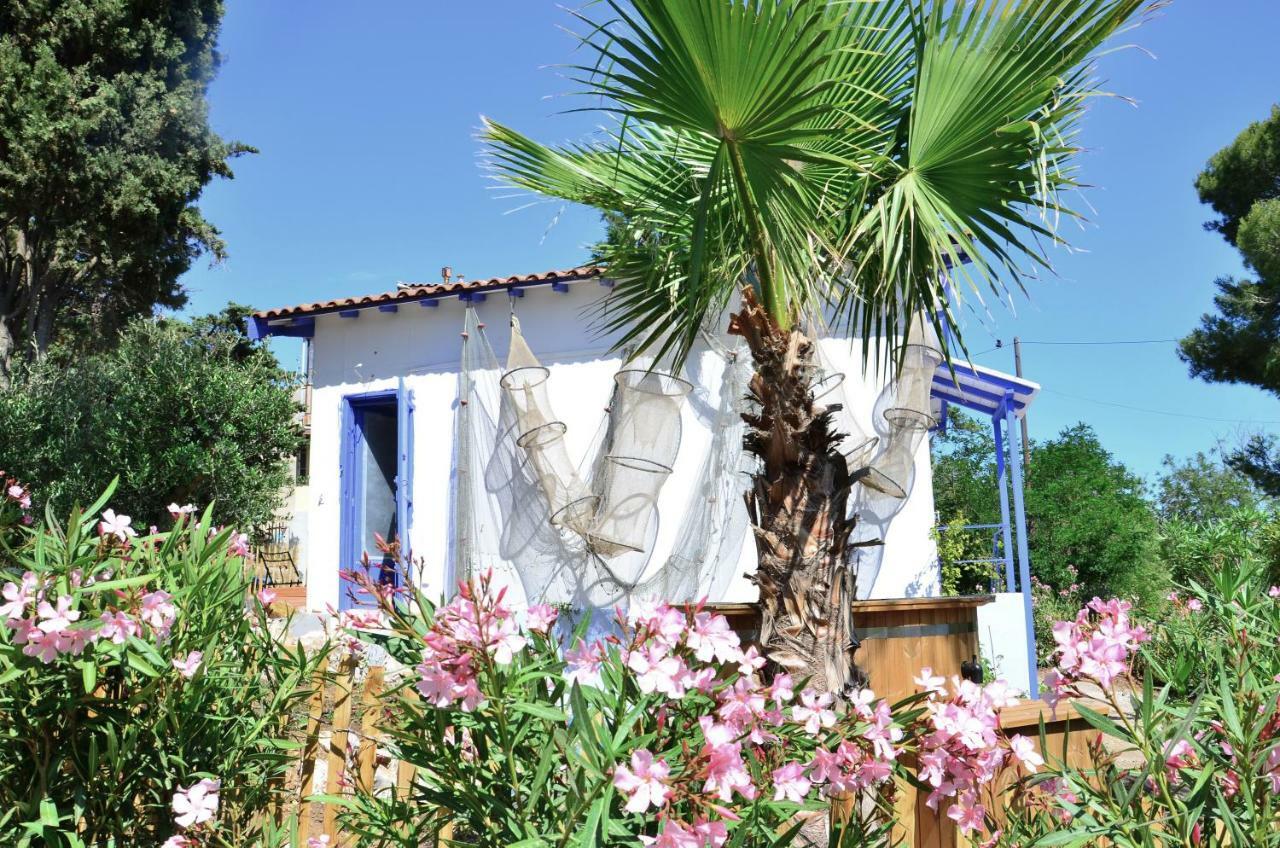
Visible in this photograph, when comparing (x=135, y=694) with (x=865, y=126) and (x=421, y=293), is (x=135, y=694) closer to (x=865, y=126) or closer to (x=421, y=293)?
(x=865, y=126)

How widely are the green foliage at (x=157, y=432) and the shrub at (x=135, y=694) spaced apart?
6623 mm

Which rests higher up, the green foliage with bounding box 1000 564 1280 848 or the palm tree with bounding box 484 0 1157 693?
the palm tree with bounding box 484 0 1157 693

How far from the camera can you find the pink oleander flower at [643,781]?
121cm

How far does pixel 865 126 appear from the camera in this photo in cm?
312

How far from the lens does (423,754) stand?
1.58m

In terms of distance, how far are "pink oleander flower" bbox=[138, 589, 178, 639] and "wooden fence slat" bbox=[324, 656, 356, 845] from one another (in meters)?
0.48

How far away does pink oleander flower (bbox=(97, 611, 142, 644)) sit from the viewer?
1.67 metres

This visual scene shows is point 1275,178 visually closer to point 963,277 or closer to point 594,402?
point 594,402

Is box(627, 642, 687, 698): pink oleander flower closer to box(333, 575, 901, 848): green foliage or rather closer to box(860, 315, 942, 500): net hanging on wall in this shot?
box(333, 575, 901, 848): green foliage

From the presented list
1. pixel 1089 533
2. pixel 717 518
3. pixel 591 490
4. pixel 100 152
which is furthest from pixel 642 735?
pixel 1089 533

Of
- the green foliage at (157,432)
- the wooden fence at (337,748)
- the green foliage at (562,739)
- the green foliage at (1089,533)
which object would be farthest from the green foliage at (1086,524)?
the green foliage at (562,739)

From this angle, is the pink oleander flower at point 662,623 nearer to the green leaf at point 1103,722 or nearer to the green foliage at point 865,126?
the green leaf at point 1103,722

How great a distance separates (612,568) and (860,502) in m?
2.02

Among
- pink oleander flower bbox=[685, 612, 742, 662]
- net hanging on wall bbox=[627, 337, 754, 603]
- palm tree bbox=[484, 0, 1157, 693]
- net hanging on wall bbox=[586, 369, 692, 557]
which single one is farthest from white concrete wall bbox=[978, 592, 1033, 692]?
pink oleander flower bbox=[685, 612, 742, 662]
